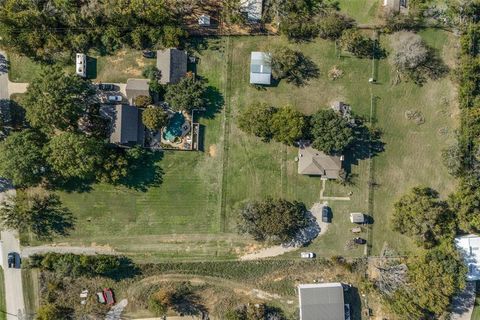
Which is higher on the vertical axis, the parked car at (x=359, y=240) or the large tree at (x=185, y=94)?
the large tree at (x=185, y=94)

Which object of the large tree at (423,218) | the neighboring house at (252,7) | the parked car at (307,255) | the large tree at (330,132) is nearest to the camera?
the large tree at (330,132)

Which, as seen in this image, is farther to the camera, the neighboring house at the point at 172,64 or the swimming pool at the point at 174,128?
the swimming pool at the point at 174,128

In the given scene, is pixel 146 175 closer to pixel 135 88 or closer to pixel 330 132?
pixel 135 88

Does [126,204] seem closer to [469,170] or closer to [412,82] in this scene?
[412,82]

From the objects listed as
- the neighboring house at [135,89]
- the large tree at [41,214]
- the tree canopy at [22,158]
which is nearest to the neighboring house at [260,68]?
the neighboring house at [135,89]

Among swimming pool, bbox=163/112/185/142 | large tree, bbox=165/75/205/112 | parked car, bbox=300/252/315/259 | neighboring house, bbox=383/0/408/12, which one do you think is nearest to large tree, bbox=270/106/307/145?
large tree, bbox=165/75/205/112

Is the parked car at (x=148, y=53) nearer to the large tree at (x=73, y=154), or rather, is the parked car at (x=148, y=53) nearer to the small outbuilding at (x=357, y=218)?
the large tree at (x=73, y=154)

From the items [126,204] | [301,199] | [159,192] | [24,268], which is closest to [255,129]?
[301,199]
